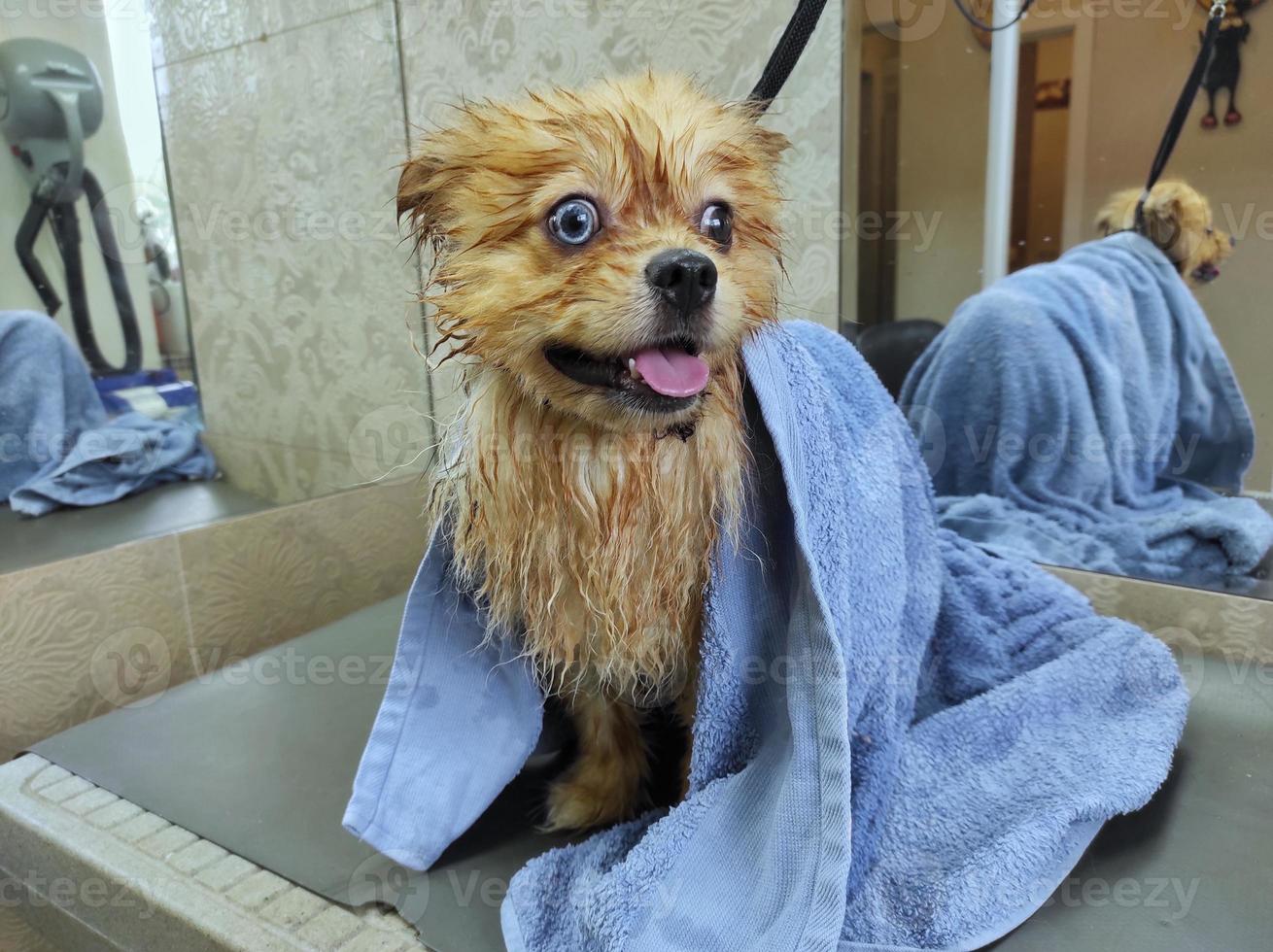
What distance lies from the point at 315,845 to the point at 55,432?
828 mm

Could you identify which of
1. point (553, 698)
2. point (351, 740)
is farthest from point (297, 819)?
point (553, 698)

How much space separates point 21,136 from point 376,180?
0.46m

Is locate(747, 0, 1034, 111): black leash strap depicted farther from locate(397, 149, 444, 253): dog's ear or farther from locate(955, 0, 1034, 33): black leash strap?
locate(955, 0, 1034, 33): black leash strap

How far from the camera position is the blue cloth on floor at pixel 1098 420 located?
0.94 m

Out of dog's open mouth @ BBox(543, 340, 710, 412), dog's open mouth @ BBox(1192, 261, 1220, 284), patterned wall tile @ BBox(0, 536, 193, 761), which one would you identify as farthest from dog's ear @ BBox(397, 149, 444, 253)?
dog's open mouth @ BBox(1192, 261, 1220, 284)

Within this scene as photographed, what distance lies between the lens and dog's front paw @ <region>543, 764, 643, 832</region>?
683 mm

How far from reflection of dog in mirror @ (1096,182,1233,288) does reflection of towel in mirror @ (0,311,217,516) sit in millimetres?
1393

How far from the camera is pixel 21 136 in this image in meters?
1.10

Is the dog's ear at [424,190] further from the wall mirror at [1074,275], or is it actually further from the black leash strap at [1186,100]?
the black leash strap at [1186,100]

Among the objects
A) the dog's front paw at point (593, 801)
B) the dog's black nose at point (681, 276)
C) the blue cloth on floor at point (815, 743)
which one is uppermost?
the dog's black nose at point (681, 276)

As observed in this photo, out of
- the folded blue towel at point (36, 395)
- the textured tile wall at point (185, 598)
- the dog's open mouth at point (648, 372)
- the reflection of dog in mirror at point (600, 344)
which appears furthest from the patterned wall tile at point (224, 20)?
the dog's open mouth at point (648, 372)

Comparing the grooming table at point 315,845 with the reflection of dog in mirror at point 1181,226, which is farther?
the reflection of dog in mirror at point 1181,226

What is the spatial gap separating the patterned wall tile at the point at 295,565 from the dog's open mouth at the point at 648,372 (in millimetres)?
855

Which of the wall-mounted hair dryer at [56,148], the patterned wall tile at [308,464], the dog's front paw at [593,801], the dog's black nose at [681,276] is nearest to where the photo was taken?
the dog's black nose at [681,276]
